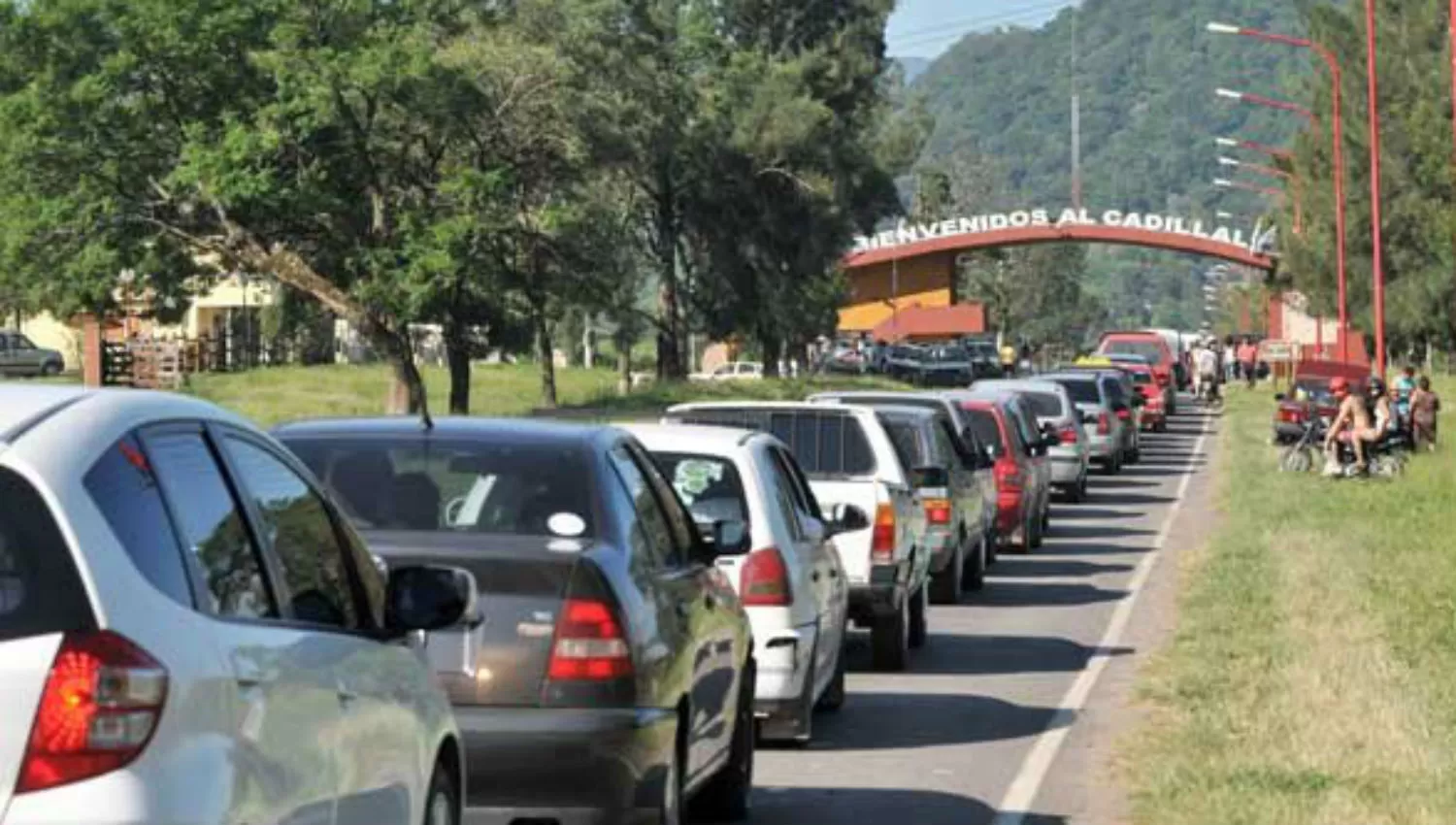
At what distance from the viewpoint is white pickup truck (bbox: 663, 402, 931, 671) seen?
18000mm

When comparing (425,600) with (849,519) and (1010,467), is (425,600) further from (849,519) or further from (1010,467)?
(1010,467)

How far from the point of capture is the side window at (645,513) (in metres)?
10.1

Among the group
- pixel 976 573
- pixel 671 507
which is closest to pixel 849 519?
pixel 671 507

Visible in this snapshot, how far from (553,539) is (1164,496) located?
33263 mm

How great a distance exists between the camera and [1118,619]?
73.8 feet

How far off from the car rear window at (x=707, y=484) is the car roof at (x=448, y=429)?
2.99 m

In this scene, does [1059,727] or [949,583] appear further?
[949,583]

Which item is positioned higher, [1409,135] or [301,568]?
[1409,135]

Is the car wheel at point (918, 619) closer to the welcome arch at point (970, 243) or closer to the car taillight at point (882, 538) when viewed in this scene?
the car taillight at point (882, 538)

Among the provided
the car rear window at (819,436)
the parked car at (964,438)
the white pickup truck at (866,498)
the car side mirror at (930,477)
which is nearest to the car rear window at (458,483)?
the white pickup truck at (866,498)

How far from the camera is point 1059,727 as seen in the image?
15.5 meters

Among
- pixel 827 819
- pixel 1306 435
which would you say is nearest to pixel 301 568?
pixel 827 819

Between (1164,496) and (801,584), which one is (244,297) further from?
(801,584)

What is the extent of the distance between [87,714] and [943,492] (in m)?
17.3
